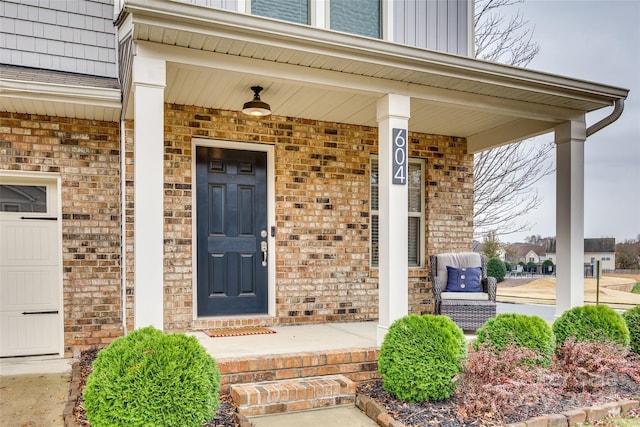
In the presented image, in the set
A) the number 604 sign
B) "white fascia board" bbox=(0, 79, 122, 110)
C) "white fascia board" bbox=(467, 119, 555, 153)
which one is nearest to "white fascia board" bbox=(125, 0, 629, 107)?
the number 604 sign

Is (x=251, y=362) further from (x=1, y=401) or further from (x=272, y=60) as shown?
(x=272, y=60)

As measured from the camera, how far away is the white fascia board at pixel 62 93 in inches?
169

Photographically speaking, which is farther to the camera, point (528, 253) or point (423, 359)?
point (528, 253)

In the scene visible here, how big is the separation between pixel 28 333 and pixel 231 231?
91.9 inches

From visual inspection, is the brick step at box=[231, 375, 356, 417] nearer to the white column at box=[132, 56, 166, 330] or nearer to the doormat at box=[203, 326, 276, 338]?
the white column at box=[132, 56, 166, 330]

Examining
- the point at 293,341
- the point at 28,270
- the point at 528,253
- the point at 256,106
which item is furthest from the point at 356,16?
the point at 528,253

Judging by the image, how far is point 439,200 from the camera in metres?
6.39

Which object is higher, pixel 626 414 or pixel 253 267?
pixel 253 267

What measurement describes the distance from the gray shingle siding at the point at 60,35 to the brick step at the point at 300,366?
3.69 metres

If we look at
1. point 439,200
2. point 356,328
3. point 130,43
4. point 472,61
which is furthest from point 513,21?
point 130,43

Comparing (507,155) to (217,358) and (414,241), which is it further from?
(217,358)

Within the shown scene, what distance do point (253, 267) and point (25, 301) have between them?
238cm

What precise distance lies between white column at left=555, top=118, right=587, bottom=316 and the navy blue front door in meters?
3.28

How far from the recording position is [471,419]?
10.9 feet
